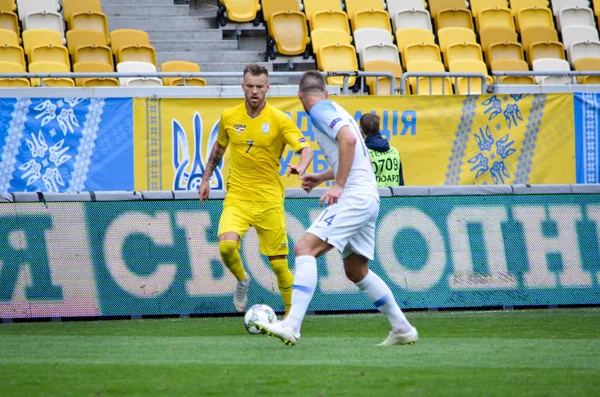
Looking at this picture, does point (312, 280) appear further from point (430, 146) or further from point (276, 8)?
point (276, 8)

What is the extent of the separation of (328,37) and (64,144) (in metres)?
6.78

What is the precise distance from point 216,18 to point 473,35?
16.1 ft

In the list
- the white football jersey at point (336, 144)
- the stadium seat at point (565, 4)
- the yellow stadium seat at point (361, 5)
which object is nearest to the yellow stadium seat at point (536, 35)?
the stadium seat at point (565, 4)

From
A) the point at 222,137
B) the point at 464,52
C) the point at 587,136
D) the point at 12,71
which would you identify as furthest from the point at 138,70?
the point at 222,137

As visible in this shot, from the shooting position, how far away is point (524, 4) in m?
21.7

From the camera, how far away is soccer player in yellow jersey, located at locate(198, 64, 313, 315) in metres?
9.87

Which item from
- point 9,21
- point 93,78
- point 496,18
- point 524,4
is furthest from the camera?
point 524,4

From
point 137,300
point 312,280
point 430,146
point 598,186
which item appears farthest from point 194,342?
point 430,146

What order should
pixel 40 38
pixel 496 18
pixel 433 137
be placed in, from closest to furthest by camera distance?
pixel 433 137 → pixel 40 38 → pixel 496 18

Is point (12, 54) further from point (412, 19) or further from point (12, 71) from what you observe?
point (412, 19)

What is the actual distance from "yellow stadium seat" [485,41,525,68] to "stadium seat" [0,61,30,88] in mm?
8559

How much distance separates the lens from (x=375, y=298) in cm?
834

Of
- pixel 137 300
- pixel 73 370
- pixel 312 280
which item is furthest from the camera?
pixel 137 300

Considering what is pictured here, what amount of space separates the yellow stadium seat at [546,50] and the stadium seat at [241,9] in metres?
5.26
